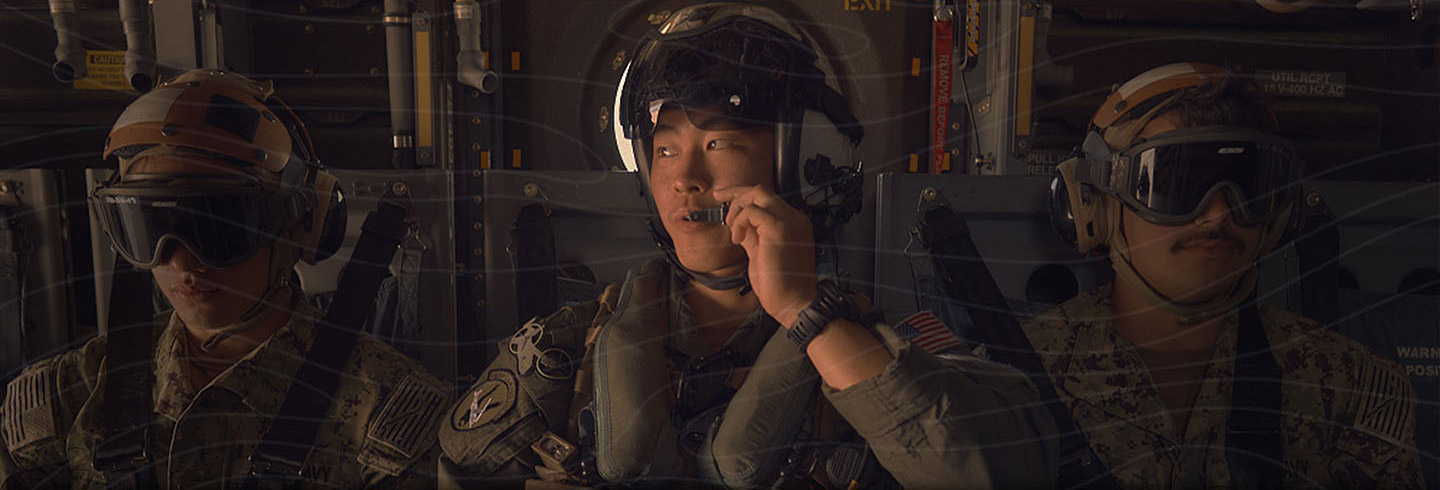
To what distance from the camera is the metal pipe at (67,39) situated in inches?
70.6

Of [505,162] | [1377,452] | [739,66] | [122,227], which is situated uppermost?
[739,66]

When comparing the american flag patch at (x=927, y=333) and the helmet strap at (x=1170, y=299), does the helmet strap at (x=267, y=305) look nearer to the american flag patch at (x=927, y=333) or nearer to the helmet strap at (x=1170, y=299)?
the american flag patch at (x=927, y=333)

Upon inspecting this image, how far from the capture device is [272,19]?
6.95 feet

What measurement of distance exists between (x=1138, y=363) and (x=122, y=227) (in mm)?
1968

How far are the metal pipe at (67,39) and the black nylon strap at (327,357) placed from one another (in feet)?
2.57

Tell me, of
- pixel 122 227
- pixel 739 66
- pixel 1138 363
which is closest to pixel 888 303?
pixel 1138 363

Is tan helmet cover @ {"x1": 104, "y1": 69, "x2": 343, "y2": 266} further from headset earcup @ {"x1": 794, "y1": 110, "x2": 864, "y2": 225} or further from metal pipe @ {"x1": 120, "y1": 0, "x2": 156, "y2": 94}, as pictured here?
headset earcup @ {"x1": 794, "y1": 110, "x2": 864, "y2": 225}

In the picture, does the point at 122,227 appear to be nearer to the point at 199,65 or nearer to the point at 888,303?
the point at 199,65

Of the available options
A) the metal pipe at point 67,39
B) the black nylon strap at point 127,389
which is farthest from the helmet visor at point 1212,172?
the metal pipe at point 67,39

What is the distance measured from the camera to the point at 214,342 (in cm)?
158

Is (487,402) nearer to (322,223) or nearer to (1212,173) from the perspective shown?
(322,223)

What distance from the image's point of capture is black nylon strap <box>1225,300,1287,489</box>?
57.7 inches

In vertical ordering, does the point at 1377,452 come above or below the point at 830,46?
below

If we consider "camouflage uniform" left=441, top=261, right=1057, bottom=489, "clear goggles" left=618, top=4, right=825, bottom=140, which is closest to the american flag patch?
"camouflage uniform" left=441, top=261, right=1057, bottom=489
